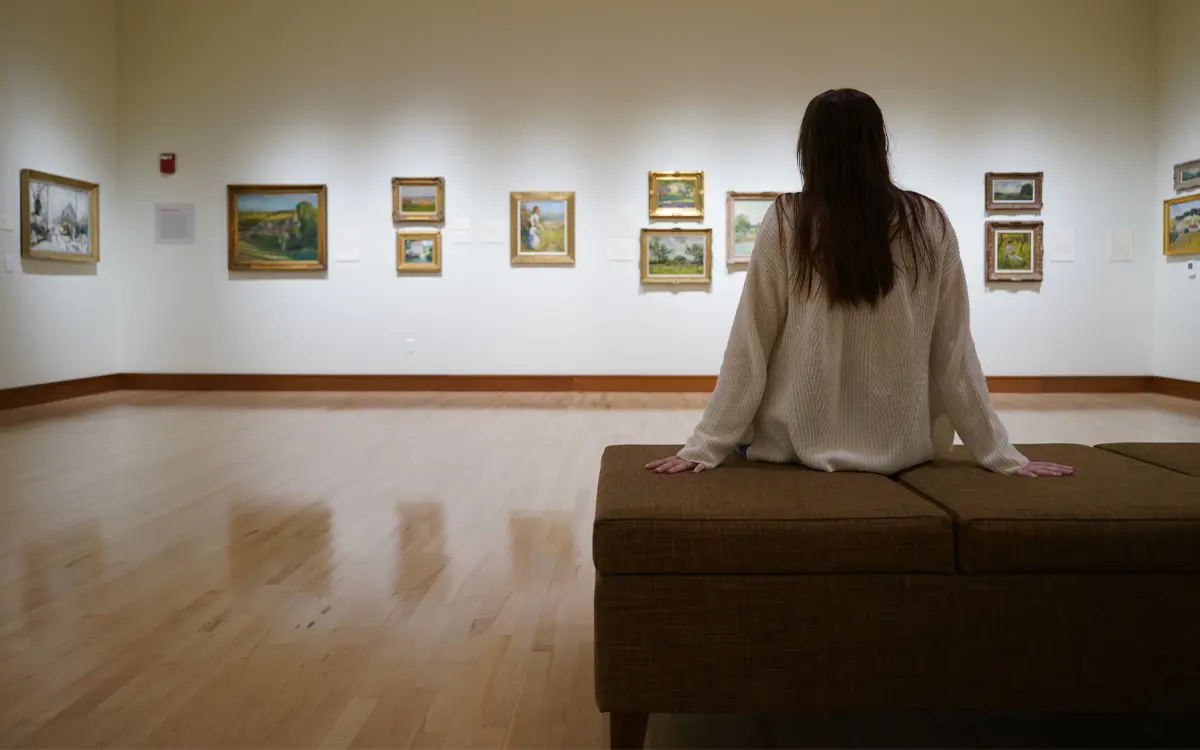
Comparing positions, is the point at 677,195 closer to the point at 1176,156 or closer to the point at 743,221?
the point at 743,221

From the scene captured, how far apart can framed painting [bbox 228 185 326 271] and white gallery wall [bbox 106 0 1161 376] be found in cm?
26

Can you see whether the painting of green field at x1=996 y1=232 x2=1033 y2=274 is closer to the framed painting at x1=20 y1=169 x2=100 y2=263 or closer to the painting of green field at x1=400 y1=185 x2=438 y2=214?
the painting of green field at x1=400 y1=185 x2=438 y2=214

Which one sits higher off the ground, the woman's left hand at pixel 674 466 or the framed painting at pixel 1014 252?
the framed painting at pixel 1014 252

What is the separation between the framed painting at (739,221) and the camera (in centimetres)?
1672

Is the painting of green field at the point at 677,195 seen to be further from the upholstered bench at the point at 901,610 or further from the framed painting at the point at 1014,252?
the upholstered bench at the point at 901,610

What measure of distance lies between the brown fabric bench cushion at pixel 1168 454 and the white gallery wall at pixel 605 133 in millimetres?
12475

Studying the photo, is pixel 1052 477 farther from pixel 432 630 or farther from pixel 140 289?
pixel 140 289

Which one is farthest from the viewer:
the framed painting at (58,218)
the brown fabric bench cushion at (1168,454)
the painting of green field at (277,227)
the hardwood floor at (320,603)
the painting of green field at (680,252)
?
the painting of green field at (277,227)

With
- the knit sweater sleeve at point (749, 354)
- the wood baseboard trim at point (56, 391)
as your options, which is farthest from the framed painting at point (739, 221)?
the knit sweater sleeve at point (749, 354)

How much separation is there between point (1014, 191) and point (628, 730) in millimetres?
15948

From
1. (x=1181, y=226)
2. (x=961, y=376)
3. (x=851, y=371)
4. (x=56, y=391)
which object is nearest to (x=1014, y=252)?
(x=1181, y=226)

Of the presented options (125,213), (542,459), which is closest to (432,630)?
(542,459)

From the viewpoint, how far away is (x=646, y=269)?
16.8m

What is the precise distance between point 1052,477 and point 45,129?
16096 millimetres
